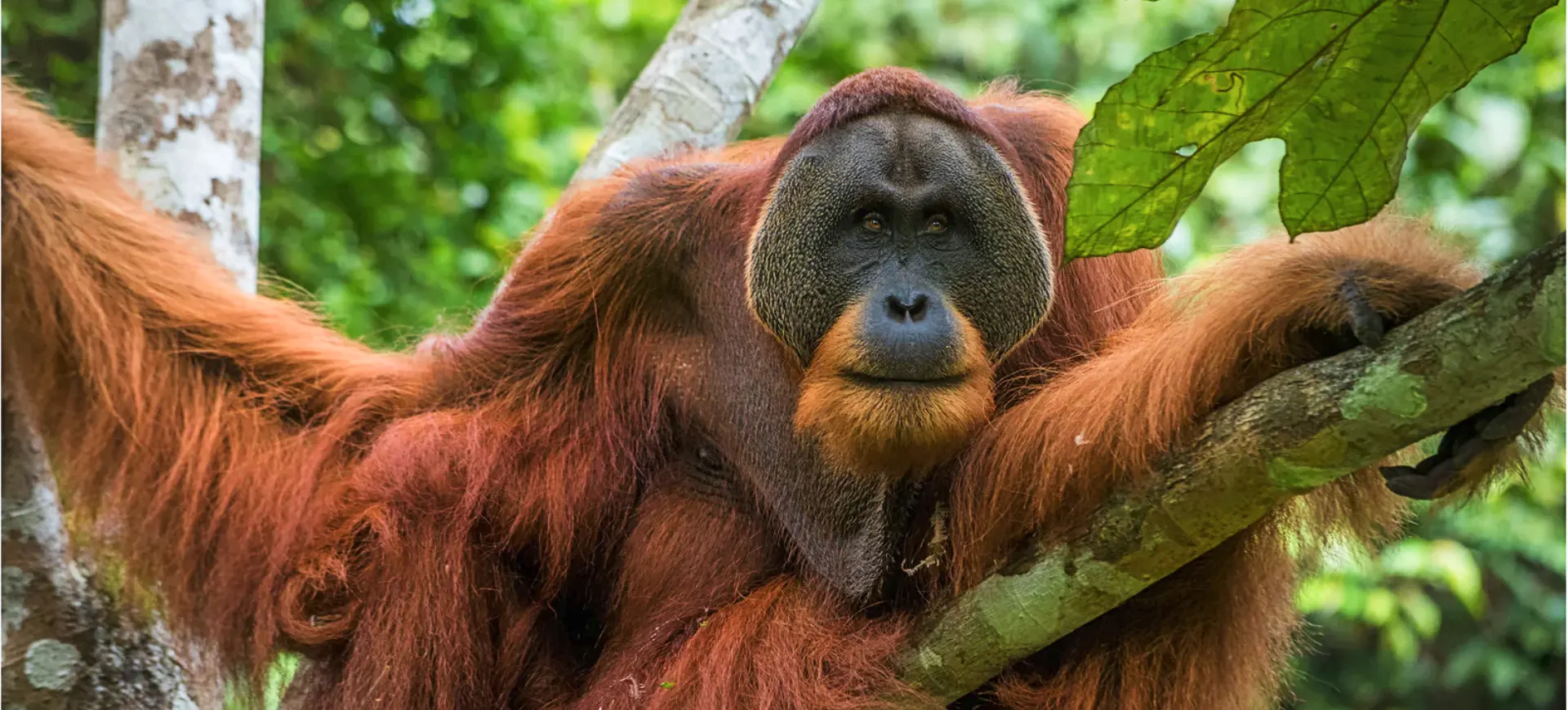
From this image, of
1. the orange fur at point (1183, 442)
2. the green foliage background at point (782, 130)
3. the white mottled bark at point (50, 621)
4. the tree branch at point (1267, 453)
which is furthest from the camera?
the green foliage background at point (782, 130)

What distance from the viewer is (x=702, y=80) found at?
3645mm

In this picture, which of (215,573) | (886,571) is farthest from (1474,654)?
(215,573)

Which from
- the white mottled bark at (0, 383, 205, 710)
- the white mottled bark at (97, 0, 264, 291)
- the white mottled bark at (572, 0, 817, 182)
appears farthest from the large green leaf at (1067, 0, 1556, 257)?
the white mottled bark at (97, 0, 264, 291)

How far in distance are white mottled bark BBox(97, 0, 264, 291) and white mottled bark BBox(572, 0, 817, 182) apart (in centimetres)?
82

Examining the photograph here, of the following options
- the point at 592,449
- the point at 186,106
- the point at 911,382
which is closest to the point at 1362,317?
the point at 911,382

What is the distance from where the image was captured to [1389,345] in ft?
5.38

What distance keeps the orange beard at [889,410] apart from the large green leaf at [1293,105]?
0.65 meters

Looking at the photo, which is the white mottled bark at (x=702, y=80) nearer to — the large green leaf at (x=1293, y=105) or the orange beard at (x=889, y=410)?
the orange beard at (x=889, y=410)

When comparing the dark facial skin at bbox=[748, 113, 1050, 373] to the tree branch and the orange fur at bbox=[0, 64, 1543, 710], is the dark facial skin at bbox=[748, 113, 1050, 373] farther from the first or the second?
the tree branch

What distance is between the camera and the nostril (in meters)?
2.30

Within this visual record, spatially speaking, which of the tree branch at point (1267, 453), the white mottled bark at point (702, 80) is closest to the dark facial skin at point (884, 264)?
the tree branch at point (1267, 453)

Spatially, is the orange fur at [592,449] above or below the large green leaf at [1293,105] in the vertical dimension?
below

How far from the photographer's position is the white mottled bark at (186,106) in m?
3.29

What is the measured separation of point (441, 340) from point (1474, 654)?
6082 millimetres
